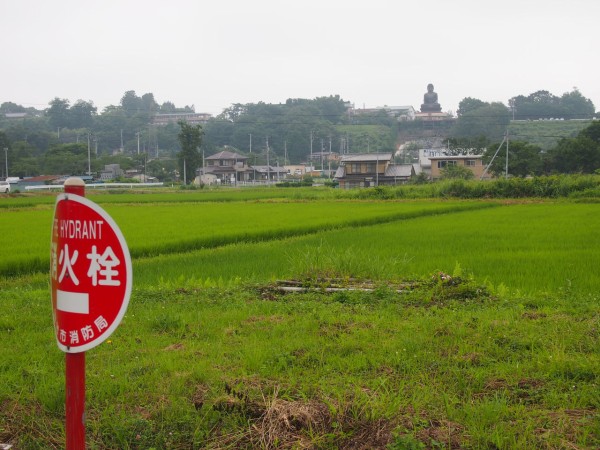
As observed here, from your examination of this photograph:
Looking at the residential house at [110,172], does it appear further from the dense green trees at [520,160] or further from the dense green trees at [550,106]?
the dense green trees at [550,106]

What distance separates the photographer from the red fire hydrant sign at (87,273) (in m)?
2.14

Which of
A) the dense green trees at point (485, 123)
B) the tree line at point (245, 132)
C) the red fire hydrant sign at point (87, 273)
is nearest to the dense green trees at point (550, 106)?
the tree line at point (245, 132)

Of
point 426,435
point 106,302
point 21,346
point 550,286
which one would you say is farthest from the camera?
point 550,286

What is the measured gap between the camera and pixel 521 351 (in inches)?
171

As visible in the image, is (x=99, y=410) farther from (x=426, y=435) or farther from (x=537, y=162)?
(x=537, y=162)

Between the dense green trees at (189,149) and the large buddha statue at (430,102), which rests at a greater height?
the large buddha statue at (430,102)

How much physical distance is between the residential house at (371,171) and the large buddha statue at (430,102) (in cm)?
5972

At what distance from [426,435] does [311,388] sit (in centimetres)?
85

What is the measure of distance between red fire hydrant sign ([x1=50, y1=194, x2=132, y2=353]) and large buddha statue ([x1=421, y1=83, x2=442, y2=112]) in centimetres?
11587

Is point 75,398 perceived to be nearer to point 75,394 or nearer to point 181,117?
point 75,394

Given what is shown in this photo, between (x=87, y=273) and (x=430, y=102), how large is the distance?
118 m

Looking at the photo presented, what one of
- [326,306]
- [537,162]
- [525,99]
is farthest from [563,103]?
[326,306]

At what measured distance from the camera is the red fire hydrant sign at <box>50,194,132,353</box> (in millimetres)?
2143

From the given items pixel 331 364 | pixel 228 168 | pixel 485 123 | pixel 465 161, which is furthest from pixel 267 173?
pixel 331 364
